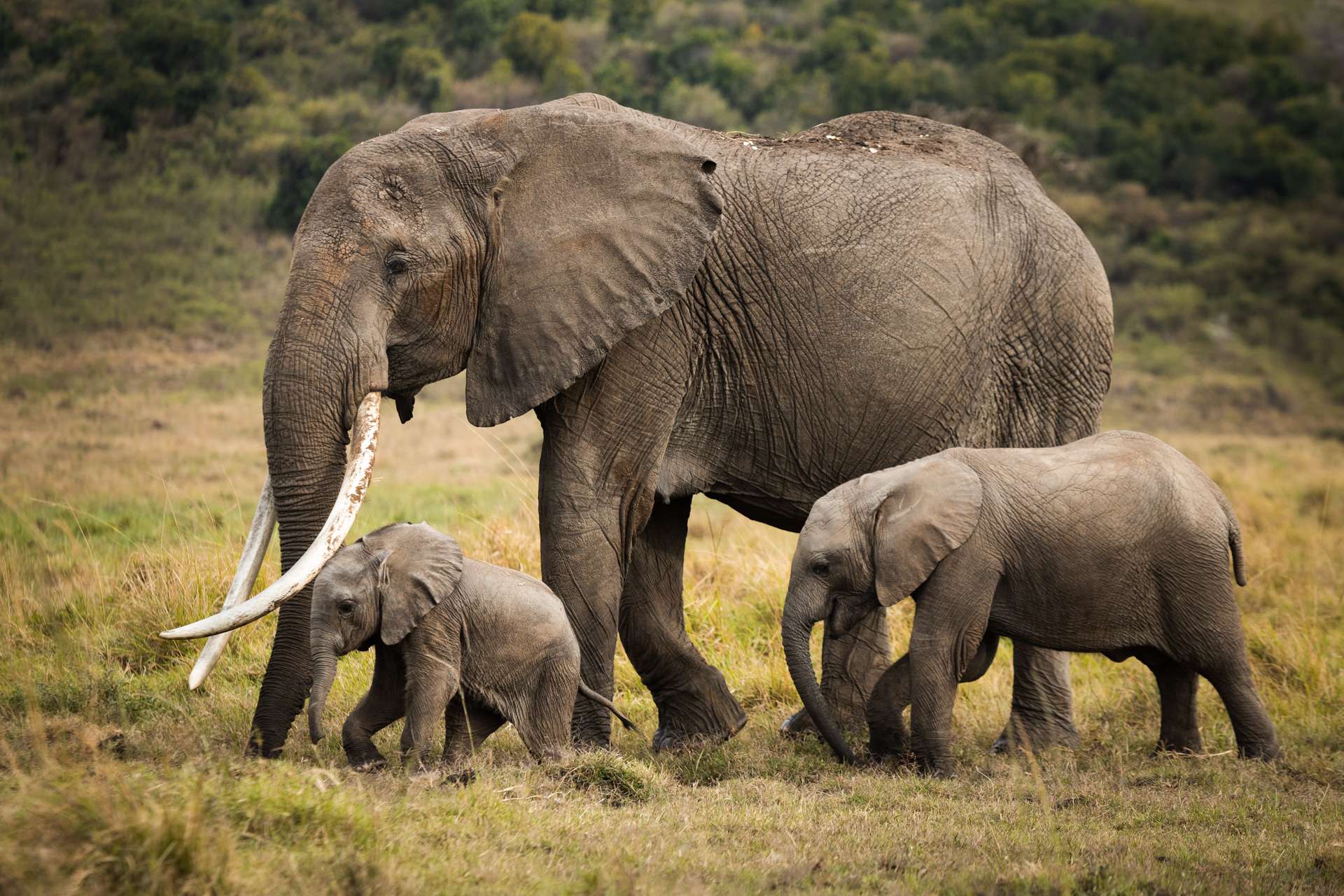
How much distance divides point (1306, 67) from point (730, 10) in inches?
735

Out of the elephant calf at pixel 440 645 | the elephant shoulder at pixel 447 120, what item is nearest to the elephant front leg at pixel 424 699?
the elephant calf at pixel 440 645

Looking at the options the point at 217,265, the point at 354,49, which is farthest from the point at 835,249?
the point at 354,49

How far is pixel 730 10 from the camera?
45.4 metres

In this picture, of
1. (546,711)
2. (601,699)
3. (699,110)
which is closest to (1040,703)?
(601,699)

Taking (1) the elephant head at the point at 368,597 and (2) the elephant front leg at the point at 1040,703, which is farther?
(2) the elephant front leg at the point at 1040,703

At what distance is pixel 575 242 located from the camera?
6418mm

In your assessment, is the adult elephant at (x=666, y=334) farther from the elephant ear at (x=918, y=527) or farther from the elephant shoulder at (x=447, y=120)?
the elephant ear at (x=918, y=527)

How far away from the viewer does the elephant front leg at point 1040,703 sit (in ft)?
24.0

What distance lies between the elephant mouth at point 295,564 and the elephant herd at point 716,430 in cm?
1

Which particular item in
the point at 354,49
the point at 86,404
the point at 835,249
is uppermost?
the point at 354,49

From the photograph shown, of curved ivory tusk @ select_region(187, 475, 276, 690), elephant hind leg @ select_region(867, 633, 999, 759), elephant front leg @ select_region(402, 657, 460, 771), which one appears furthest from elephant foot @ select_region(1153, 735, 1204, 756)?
curved ivory tusk @ select_region(187, 475, 276, 690)

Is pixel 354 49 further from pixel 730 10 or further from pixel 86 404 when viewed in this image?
pixel 86 404

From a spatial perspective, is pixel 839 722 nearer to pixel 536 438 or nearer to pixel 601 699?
pixel 601 699

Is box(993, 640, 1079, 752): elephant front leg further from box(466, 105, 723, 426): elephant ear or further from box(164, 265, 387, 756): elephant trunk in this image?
box(164, 265, 387, 756): elephant trunk
